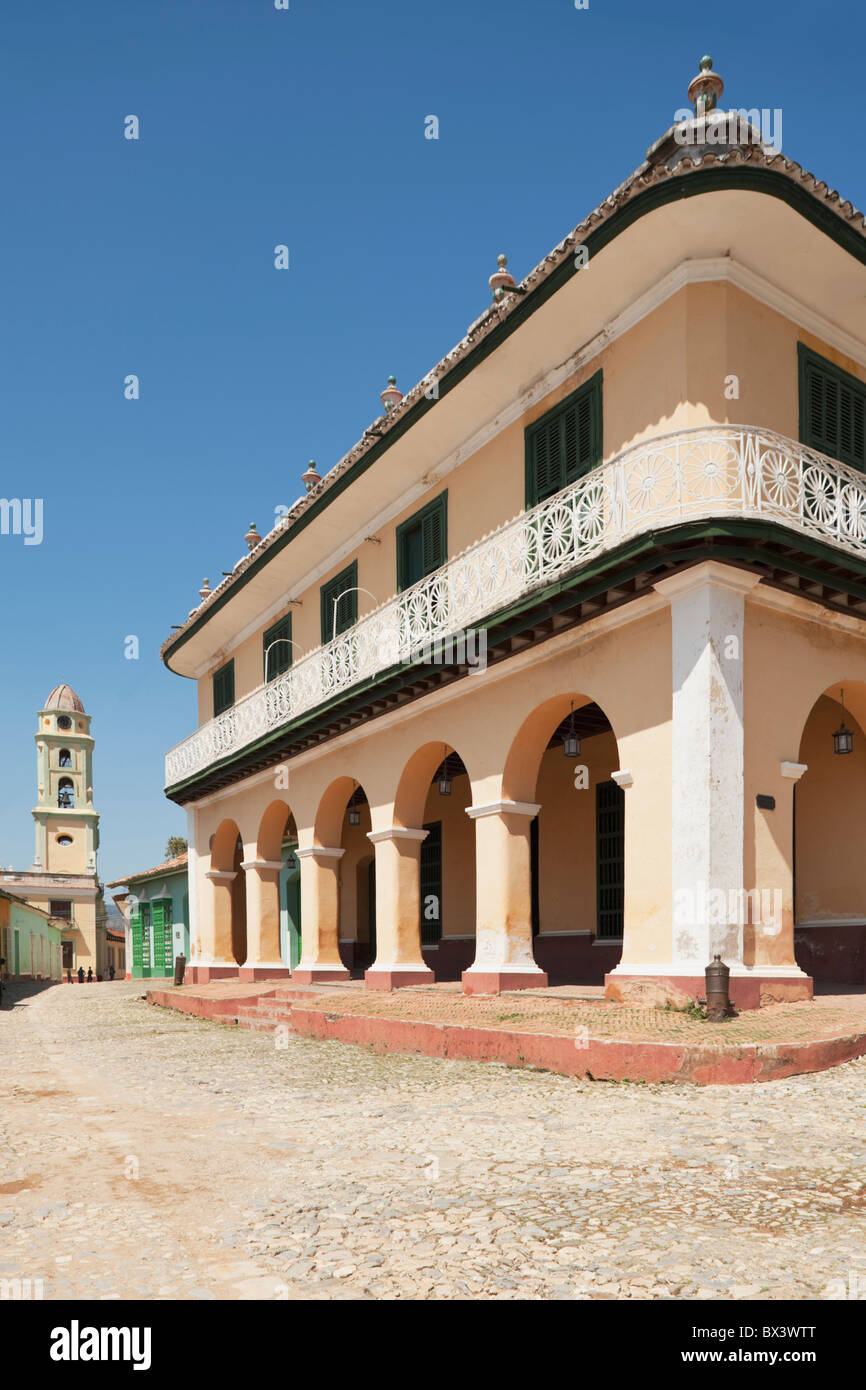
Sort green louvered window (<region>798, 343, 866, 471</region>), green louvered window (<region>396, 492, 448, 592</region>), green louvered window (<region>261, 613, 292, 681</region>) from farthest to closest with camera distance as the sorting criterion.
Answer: green louvered window (<region>261, 613, 292, 681</region>), green louvered window (<region>396, 492, 448, 592</region>), green louvered window (<region>798, 343, 866, 471</region>)

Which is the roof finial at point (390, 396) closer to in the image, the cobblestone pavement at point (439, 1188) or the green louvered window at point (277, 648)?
the green louvered window at point (277, 648)

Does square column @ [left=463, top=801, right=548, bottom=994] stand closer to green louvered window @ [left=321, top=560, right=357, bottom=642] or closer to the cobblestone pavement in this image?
the cobblestone pavement

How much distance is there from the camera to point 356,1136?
21.6 ft

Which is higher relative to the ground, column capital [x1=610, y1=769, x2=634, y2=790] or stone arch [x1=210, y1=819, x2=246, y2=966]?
column capital [x1=610, y1=769, x2=634, y2=790]

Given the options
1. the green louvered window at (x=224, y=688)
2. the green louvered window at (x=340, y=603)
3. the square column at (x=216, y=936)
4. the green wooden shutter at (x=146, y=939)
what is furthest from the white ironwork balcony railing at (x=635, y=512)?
the green wooden shutter at (x=146, y=939)

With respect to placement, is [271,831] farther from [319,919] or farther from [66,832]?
[66,832]

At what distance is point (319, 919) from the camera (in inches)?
709

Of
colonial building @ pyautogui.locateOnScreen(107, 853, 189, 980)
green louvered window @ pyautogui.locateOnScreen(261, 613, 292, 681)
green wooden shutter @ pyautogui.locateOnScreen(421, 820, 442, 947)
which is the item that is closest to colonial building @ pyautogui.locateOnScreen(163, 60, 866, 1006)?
green wooden shutter @ pyautogui.locateOnScreen(421, 820, 442, 947)

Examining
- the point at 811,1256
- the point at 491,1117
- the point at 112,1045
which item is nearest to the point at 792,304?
the point at 491,1117

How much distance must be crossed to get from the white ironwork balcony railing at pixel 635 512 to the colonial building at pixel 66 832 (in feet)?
179

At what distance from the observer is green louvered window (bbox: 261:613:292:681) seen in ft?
67.4

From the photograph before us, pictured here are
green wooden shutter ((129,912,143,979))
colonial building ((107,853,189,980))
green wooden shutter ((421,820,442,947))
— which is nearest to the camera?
green wooden shutter ((421,820,442,947))

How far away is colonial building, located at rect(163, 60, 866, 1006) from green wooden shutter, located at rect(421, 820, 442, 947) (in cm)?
51
